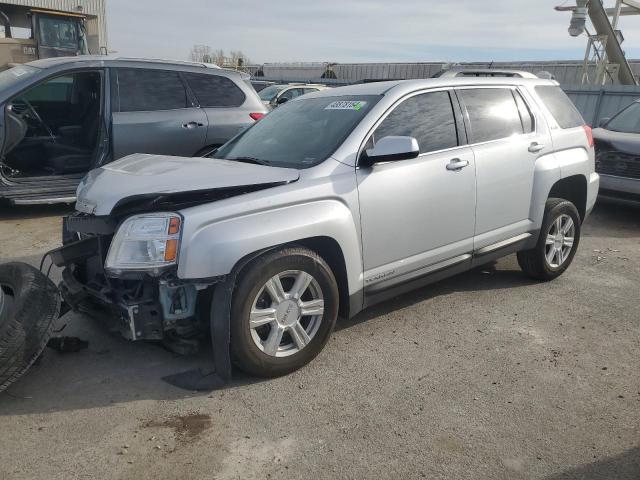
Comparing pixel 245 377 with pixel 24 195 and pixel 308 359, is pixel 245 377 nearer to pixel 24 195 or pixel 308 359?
pixel 308 359

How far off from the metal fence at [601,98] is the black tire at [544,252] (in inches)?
398

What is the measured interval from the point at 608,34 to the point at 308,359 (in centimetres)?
2198

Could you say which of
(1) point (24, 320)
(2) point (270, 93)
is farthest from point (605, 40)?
(1) point (24, 320)

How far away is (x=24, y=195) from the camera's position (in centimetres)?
642

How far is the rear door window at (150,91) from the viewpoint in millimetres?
6848

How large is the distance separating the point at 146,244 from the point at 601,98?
14430 mm

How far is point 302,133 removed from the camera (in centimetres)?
405

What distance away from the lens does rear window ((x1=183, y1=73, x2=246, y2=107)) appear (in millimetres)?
7379

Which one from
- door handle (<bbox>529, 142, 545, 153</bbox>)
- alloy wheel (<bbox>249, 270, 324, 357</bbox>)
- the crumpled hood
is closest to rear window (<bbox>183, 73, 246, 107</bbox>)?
the crumpled hood

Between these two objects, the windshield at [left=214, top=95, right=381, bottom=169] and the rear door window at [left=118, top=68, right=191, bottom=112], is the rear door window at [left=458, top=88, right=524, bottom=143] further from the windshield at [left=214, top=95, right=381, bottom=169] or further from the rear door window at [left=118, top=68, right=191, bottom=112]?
the rear door window at [left=118, top=68, right=191, bottom=112]

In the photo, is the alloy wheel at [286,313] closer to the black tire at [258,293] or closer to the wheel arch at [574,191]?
the black tire at [258,293]

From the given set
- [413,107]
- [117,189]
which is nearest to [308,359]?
[117,189]

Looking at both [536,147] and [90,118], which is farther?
[90,118]

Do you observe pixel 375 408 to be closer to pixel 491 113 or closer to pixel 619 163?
pixel 491 113
